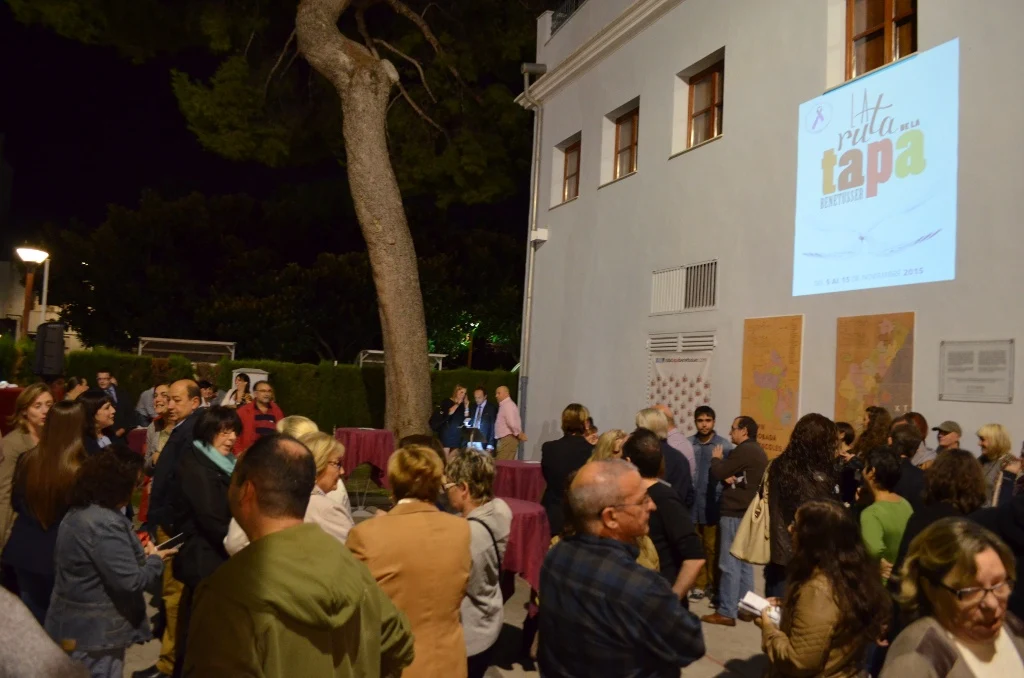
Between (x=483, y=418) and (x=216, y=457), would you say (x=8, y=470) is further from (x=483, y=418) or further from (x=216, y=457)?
(x=483, y=418)

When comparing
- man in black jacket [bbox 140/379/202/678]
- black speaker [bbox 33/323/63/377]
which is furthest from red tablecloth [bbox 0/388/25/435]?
man in black jacket [bbox 140/379/202/678]

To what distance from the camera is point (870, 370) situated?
30.0ft

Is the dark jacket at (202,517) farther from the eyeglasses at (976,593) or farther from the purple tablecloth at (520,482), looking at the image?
the purple tablecloth at (520,482)

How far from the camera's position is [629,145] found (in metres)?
15.0

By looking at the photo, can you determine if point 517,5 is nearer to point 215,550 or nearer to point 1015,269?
point 1015,269

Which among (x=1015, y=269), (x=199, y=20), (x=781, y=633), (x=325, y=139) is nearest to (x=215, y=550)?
(x=781, y=633)

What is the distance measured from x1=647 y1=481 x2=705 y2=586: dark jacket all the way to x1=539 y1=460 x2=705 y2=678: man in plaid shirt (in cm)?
136

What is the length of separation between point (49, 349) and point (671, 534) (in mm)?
12641

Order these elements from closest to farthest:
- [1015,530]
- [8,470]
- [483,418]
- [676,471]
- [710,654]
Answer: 1. [1015,530]
2. [8,470]
3. [676,471]
4. [710,654]
5. [483,418]

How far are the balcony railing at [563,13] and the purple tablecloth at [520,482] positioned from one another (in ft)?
36.7

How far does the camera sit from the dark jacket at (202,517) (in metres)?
4.12

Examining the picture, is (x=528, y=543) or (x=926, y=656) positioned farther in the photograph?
(x=528, y=543)

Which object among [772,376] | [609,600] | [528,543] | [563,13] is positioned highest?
[563,13]

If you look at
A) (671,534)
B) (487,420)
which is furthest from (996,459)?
(487,420)
